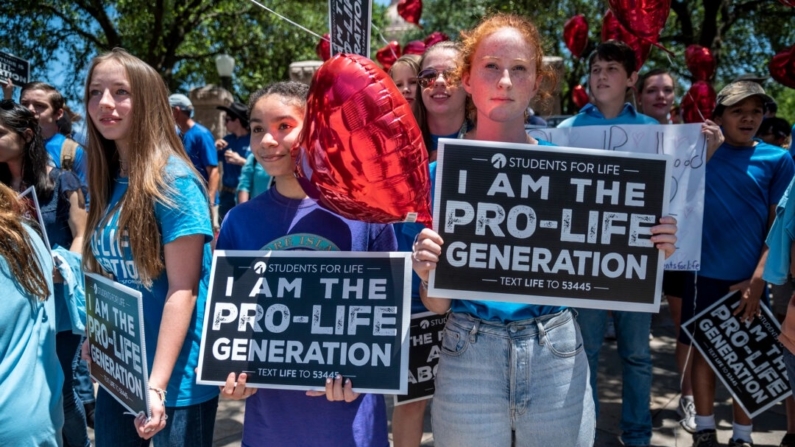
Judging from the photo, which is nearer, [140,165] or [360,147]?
[360,147]

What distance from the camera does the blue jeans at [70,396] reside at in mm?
3150

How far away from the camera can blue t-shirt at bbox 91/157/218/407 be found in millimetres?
2074

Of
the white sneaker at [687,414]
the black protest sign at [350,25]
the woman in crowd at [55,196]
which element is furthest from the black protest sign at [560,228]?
the white sneaker at [687,414]

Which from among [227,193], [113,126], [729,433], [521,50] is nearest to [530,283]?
[521,50]

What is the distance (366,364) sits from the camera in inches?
77.0

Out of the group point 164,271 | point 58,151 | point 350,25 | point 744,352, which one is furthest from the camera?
point 58,151

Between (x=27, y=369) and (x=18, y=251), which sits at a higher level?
(x=18, y=251)

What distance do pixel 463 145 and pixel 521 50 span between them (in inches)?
13.1

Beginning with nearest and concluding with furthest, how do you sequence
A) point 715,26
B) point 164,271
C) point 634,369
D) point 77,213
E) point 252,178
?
point 164,271 < point 77,213 < point 634,369 < point 252,178 < point 715,26

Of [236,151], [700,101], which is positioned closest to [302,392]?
[700,101]

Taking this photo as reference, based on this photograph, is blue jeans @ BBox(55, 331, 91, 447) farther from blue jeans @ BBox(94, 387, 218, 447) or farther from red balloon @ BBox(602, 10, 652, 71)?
red balloon @ BBox(602, 10, 652, 71)

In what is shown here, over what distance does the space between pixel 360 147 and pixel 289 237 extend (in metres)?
0.39

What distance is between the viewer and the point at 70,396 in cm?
315

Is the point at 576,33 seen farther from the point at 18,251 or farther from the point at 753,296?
the point at 18,251
